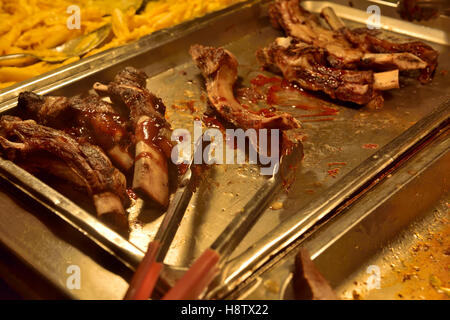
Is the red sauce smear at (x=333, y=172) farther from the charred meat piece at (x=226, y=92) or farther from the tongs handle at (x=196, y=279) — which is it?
the tongs handle at (x=196, y=279)

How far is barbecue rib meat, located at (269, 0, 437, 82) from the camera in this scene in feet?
10.4

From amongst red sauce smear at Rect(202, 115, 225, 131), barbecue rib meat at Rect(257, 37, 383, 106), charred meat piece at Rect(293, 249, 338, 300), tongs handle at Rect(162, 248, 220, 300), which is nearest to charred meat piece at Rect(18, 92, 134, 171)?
red sauce smear at Rect(202, 115, 225, 131)

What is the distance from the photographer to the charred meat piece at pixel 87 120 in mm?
2410

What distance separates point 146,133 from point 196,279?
1.15m

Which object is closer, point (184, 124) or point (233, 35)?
point (184, 124)

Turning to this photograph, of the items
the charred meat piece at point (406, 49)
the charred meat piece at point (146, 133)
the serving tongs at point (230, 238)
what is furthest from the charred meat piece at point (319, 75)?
the charred meat piece at point (146, 133)

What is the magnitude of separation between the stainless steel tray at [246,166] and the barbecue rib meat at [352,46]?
0.19m

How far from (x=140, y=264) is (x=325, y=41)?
2.67m

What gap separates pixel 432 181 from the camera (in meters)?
2.31

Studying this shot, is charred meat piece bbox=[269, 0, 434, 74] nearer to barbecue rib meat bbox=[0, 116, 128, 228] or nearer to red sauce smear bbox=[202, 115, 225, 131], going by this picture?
red sauce smear bbox=[202, 115, 225, 131]

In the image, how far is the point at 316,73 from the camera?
3.12 meters

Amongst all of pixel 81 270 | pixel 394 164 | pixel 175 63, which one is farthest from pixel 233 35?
pixel 81 270

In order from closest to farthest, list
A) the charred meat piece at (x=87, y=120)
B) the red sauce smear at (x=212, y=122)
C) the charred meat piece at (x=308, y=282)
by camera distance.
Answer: the charred meat piece at (x=308, y=282)
the charred meat piece at (x=87, y=120)
the red sauce smear at (x=212, y=122)
